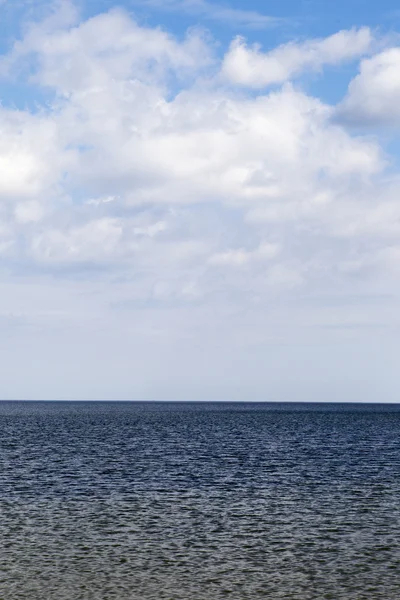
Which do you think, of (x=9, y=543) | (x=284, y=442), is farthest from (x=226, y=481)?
(x=284, y=442)

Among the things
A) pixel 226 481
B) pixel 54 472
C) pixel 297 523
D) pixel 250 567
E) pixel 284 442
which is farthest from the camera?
pixel 284 442

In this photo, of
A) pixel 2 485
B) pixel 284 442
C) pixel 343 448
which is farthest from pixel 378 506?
pixel 284 442

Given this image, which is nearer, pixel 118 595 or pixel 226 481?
pixel 118 595

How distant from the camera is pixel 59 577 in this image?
2761 cm

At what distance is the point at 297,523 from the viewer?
38.4 meters

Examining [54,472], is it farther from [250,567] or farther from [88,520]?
[250,567]

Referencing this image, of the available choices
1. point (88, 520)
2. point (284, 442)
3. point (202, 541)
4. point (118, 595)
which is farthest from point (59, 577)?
point (284, 442)

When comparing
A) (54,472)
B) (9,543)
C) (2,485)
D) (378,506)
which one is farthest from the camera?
(54,472)

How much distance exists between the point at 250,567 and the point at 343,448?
223 ft

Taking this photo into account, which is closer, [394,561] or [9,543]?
[394,561]

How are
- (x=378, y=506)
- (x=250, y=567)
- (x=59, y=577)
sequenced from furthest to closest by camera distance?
(x=378, y=506) → (x=250, y=567) → (x=59, y=577)

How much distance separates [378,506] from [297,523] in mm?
7820

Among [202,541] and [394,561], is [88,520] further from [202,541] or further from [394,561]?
[394,561]

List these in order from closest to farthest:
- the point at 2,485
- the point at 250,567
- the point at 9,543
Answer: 1. the point at 250,567
2. the point at 9,543
3. the point at 2,485
